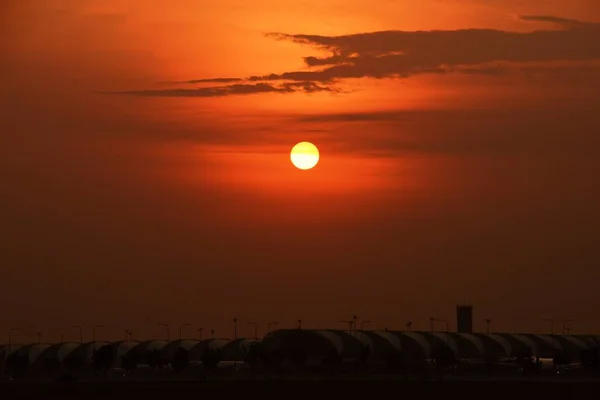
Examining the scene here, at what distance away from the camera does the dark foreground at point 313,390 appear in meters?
141

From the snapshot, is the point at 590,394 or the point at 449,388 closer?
the point at 590,394

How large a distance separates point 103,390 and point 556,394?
54.9 m

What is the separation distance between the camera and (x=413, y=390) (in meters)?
152

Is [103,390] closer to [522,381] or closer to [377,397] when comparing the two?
[377,397]

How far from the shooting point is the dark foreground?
14100 cm

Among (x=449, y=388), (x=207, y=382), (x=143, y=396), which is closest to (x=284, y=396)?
(x=143, y=396)

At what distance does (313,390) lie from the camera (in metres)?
152

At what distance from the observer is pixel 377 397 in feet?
447

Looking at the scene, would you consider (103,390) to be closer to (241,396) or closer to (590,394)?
(241,396)

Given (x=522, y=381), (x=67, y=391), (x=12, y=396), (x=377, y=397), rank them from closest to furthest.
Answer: (x=377, y=397), (x=12, y=396), (x=67, y=391), (x=522, y=381)

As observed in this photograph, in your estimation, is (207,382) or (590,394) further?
(207,382)

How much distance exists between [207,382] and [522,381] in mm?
44454

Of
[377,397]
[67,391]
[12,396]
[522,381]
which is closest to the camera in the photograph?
[377,397]

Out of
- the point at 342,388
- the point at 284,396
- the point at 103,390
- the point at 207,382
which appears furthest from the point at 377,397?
the point at 207,382
